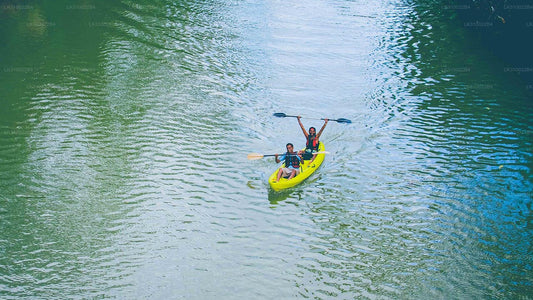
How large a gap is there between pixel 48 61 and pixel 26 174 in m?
9.91

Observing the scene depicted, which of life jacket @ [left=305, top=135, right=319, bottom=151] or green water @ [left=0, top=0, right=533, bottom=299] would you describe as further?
life jacket @ [left=305, top=135, right=319, bottom=151]

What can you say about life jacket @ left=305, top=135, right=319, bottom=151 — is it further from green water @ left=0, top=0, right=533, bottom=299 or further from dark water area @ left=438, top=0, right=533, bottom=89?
dark water area @ left=438, top=0, right=533, bottom=89

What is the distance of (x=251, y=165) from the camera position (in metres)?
17.0

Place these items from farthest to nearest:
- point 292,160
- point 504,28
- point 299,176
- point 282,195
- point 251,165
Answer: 1. point 504,28
2. point 251,165
3. point 292,160
4. point 299,176
5. point 282,195

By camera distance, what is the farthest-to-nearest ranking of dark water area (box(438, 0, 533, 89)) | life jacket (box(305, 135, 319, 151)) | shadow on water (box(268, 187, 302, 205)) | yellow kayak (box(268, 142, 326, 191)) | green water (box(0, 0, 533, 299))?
dark water area (box(438, 0, 533, 89)) < life jacket (box(305, 135, 319, 151)) < yellow kayak (box(268, 142, 326, 191)) < shadow on water (box(268, 187, 302, 205)) < green water (box(0, 0, 533, 299))

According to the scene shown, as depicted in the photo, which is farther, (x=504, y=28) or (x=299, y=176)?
(x=504, y=28)

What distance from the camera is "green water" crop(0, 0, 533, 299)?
12.7 m

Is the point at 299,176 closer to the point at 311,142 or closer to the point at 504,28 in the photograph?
the point at 311,142

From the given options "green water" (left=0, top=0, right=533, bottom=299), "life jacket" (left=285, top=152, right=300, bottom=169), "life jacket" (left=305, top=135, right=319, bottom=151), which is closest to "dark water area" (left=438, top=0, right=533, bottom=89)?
"green water" (left=0, top=0, right=533, bottom=299)

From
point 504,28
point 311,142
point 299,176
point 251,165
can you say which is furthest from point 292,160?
point 504,28

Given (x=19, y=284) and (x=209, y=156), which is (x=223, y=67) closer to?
(x=209, y=156)

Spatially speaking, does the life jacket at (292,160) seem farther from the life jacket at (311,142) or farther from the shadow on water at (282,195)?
the life jacket at (311,142)

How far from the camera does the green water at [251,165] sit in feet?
41.5

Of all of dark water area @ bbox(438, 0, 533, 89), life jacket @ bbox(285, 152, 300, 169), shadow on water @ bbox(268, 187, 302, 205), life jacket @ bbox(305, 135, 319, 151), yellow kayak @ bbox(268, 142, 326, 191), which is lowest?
shadow on water @ bbox(268, 187, 302, 205)
